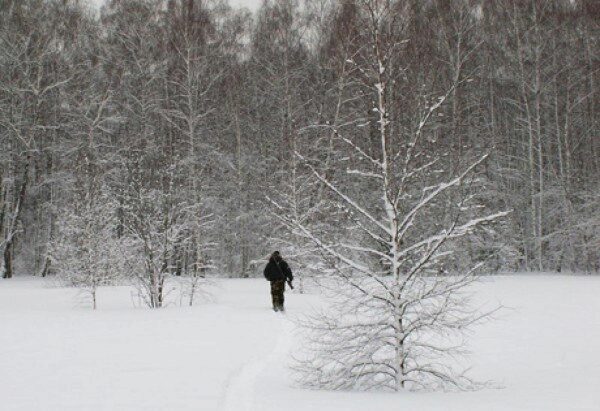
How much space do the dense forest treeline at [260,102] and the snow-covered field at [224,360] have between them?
1009cm

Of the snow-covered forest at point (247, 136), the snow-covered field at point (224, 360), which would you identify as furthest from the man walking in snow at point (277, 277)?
the snow-covered forest at point (247, 136)

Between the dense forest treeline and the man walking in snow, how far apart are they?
7.03 metres

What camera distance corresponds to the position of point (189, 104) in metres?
27.2

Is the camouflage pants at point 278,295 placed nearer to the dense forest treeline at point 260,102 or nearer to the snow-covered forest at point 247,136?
the snow-covered forest at point 247,136

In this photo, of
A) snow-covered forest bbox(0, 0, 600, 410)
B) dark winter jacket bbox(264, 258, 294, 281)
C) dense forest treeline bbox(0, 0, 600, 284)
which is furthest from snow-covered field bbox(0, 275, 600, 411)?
dense forest treeline bbox(0, 0, 600, 284)

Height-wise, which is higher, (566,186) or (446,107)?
(446,107)

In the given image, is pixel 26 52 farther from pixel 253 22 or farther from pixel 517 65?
pixel 517 65

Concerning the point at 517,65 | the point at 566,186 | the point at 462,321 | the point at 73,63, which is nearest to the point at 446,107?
the point at 517,65

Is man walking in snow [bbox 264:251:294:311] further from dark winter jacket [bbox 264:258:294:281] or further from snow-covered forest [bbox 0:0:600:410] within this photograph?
snow-covered forest [bbox 0:0:600:410]

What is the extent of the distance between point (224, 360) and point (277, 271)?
7211 millimetres

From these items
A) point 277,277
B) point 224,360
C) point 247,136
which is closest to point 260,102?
point 247,136

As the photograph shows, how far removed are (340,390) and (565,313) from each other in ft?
26.0

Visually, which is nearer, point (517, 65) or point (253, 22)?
point (517, 65)

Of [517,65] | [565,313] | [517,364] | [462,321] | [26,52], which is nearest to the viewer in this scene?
[462,321]
